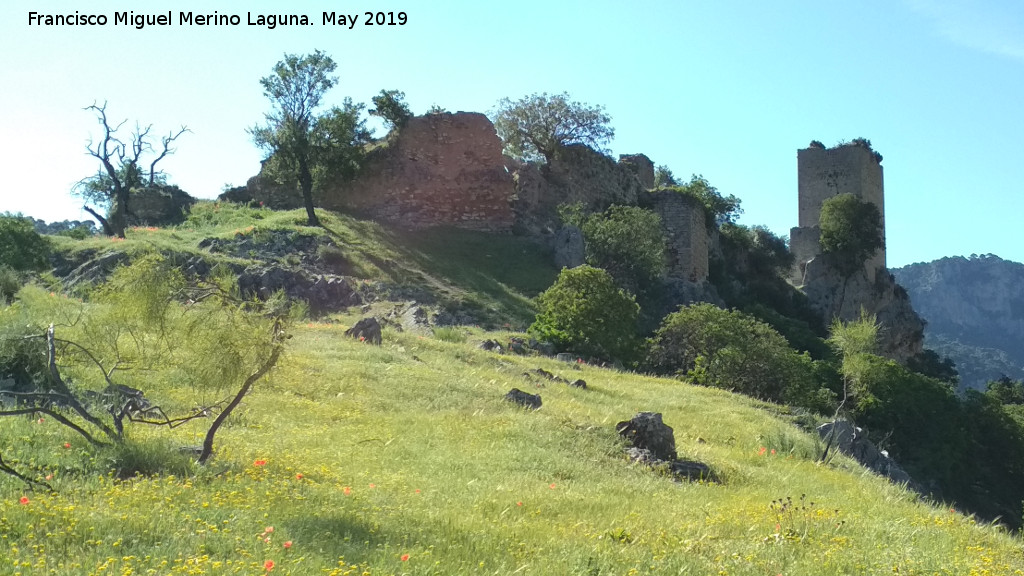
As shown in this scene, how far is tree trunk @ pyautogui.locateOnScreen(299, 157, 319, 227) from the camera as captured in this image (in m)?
31.3

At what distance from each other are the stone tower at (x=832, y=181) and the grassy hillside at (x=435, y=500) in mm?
35001

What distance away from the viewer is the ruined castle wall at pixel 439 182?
34594mm

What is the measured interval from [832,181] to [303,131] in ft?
93.4

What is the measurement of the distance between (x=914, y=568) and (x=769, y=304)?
34724mm

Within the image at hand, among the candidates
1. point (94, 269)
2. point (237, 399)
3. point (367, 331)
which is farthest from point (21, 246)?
point (237, 399)

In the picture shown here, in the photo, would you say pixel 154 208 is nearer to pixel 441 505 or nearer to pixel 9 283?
pixel 9 283

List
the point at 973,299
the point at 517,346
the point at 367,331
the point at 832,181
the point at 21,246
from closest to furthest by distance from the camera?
the point at 367,331, the point at 517,346, the point at 21,246, the point at 832,181, the point at 973,299

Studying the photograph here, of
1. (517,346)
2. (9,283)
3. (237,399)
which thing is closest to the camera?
(237,399)

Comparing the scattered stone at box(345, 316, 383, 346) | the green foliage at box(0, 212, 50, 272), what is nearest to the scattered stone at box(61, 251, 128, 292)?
the green foliage at box(0, 212, 50, 272)

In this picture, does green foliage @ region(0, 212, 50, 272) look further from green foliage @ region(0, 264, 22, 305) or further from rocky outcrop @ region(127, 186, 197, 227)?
rocky outcrop @ region(127, 186, 197, 227)

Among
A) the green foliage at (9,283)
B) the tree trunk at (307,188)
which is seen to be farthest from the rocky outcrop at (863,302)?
the green foliage at (9,283)

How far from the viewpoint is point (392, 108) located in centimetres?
3528

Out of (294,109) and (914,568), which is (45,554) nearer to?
(914,568)

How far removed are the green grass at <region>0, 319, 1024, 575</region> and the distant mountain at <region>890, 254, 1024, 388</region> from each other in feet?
415
